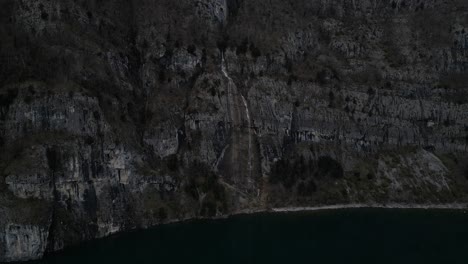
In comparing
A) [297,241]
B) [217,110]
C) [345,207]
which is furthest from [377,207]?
[217,110]

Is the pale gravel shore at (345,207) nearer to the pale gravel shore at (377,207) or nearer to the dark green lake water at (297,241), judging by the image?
the pale gravel shore at (377,207)

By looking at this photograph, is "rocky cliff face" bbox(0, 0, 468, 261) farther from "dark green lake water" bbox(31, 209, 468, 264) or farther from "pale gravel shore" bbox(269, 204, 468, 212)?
"dark green lake water" bbox(31, 209, 468, 264)

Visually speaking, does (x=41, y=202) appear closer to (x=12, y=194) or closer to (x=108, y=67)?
(x=12, y=194)

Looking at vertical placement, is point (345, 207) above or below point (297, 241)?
above

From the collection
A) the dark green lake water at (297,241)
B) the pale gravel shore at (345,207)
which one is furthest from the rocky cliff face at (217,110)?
the dark green lake water at (297,241)

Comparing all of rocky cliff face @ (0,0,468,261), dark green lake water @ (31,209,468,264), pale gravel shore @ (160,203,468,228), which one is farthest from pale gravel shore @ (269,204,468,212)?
dark green lake water @ (31,209,468,264)

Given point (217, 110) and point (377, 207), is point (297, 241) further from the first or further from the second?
point (217, 110)

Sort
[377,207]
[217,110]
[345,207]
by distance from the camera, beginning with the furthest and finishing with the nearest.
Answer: [217,110] < [377,207] < [345,207]
